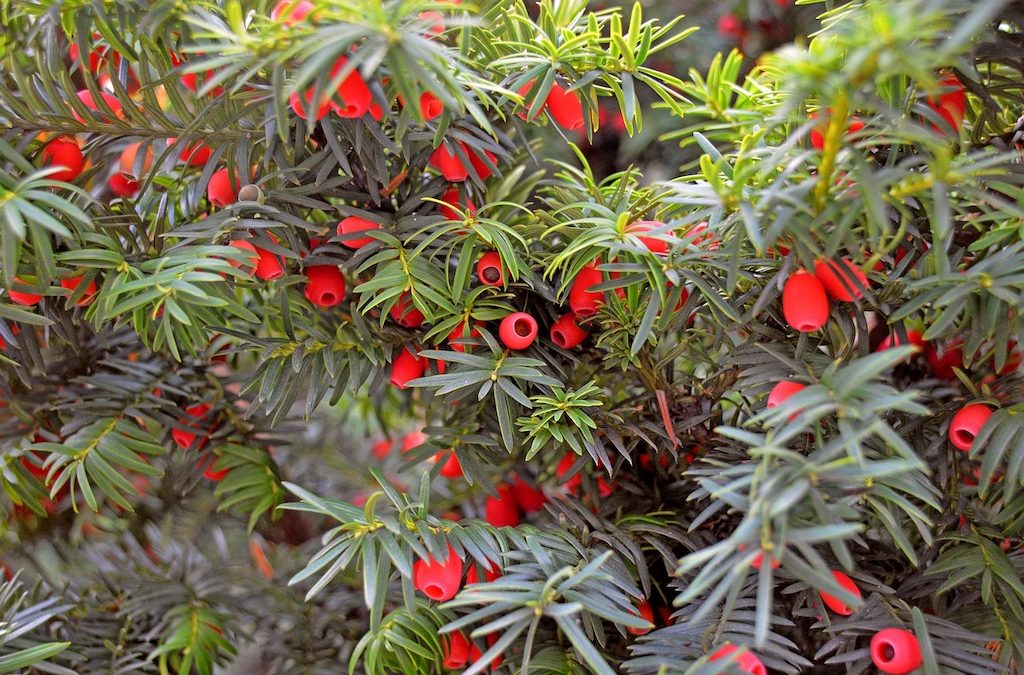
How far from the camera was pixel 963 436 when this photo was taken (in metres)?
0.60

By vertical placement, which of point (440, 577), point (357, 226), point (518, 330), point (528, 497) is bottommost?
point (528, 497)

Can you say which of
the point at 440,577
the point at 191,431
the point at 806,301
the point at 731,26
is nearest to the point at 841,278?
the point at 806,301

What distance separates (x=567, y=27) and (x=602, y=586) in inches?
17.4

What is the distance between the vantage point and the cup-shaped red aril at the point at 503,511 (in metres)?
0.84

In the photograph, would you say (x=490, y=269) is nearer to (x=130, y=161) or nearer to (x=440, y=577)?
(x=440, y=577)

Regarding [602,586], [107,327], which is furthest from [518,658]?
[107,327]

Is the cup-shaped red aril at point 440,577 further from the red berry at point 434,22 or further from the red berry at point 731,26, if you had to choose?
the red berry at point 731,26

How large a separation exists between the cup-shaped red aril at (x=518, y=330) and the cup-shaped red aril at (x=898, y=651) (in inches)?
13.3

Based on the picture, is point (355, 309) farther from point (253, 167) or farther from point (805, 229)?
point (805, 229)

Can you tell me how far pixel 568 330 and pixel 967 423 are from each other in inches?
12.3

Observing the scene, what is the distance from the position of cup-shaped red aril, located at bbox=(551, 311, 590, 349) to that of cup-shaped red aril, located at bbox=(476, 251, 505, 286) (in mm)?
70

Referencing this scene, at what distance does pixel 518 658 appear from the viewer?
0.64 meters

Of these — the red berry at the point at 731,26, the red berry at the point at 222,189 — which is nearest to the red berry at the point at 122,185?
the red berry at the point at 222,189

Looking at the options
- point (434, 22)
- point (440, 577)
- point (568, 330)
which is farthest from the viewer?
point (568, 330)
